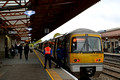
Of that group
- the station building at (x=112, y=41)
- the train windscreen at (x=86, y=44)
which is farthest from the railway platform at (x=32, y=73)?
the station building at (x=112, y=41)

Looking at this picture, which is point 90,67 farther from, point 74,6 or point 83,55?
point 74,6

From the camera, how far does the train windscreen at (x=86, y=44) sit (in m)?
9.59

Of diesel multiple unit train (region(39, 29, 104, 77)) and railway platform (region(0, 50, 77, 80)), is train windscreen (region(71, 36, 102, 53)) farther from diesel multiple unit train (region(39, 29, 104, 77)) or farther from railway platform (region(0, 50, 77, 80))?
railway platform (region(0, 50, 77, 80))

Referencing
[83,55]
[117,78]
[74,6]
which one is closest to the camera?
[83,55]

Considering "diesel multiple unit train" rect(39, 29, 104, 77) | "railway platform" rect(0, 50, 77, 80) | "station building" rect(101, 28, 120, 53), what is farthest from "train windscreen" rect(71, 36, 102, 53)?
"station building" rect(101, 28, 120, 53)

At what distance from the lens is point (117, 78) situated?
10766 mm

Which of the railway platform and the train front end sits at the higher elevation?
the train front end

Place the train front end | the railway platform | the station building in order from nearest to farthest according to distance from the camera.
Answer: the railway platform → the train front end → the station building

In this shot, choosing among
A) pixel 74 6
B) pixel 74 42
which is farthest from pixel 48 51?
pixel 74 6

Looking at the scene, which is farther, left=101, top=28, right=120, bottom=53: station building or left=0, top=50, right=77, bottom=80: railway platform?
left=101, top=28, right=120, bottom=53: station building

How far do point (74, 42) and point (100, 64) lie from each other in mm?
1958

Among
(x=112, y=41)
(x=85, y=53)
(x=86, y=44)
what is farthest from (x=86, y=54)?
(x=112, y=41)

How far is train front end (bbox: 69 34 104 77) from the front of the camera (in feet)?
30.8

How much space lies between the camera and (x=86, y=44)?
968 cm
